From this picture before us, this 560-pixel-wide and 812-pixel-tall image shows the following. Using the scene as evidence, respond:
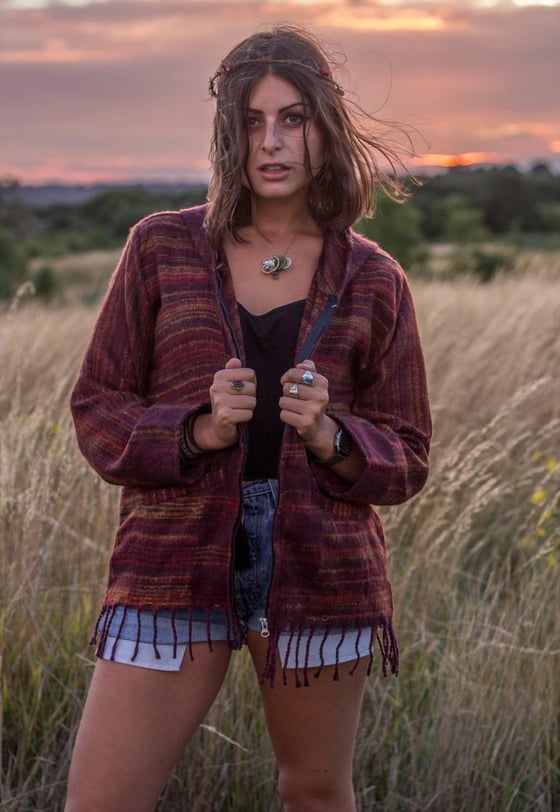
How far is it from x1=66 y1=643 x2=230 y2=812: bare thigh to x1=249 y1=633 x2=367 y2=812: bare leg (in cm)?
17

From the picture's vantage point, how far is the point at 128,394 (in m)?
2.16

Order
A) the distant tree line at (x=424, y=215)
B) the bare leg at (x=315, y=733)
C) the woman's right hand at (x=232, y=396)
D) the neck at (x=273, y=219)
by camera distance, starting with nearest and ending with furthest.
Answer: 1. the woman's right hand at (x=232, y=396)
2. the bare leg at (x=315, y=733)
3. the neck at (x=273, y=219)
4. the distant tree line at (x=424, y=215)

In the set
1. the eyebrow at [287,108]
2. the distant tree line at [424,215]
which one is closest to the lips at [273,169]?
the eyebrow at [287,108]

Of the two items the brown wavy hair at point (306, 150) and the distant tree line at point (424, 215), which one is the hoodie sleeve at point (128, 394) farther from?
the distant tree line at point (424, 215)

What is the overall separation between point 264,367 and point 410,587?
1.65 meters

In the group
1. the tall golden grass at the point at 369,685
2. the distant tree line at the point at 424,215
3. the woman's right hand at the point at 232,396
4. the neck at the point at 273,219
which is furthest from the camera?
the distant tree line at the point at 424,215

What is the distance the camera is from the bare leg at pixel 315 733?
2.17 m

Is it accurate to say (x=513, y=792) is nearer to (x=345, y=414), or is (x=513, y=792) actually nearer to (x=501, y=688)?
(x=501, y=688)

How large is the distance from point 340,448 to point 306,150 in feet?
2.12

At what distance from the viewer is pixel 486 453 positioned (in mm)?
4793

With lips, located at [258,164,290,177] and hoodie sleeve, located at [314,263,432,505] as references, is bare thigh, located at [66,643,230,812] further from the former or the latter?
lips, located at [258,164,290,177]

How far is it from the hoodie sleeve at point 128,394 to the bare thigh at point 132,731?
375 millimetres

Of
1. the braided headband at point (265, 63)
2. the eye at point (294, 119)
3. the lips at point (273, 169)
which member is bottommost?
the lips at point (273, 169)

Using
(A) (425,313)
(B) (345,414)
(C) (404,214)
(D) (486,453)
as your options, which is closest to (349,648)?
(B) (345,414)
